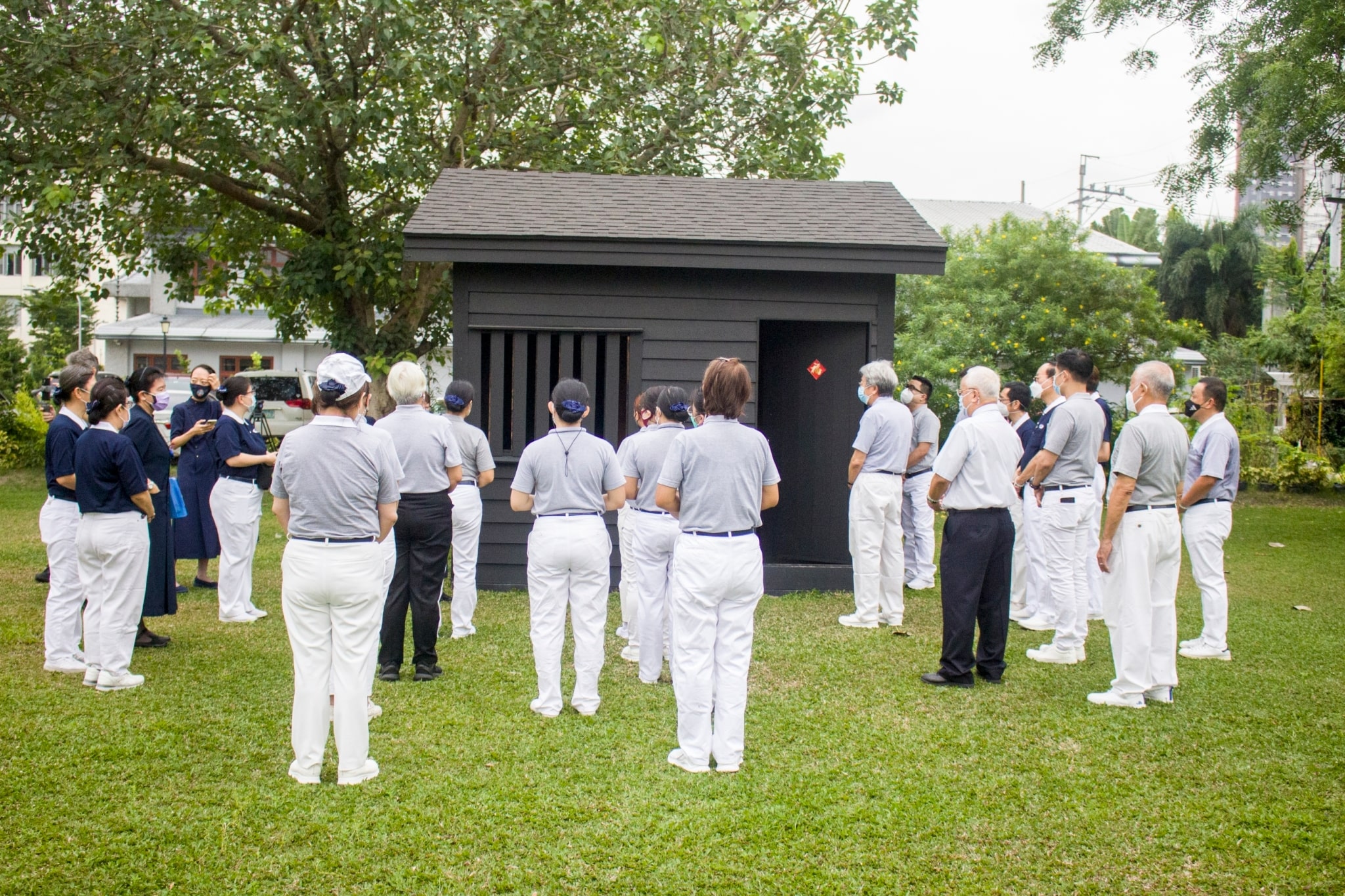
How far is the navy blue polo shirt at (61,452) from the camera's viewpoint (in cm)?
620

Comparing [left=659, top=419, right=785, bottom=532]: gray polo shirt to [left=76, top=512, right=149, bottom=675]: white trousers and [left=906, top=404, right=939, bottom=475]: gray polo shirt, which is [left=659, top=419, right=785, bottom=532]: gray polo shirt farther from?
[left=906, top=404, right=939, bottom=475]: gray polo shirt

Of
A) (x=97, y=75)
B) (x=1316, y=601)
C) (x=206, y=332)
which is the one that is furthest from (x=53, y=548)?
(x=206, y=332)

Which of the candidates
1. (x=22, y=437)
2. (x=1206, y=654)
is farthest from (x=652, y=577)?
(x=22, y=437)

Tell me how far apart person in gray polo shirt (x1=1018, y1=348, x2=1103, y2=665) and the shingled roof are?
90.3 inches

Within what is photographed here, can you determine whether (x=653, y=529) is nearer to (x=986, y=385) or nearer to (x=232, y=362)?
(x=986, y=385)

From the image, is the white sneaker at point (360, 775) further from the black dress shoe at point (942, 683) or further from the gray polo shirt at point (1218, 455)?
the gray polo shirt at point (1218, 455)

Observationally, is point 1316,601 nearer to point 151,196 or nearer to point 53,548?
point 53,548

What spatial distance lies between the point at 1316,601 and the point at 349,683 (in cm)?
878

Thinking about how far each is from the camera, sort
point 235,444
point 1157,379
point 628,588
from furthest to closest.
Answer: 1. point 235,444
2. point 628,588
3. point 1157,379

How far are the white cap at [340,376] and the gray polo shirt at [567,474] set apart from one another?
45.6 inches

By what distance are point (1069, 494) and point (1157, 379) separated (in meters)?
1.56

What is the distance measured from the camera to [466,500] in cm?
726

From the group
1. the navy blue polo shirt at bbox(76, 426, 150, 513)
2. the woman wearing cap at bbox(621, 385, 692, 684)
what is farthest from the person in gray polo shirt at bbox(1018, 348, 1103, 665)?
the navy blue polo shirt at bbox(76, 426, 150, 513)

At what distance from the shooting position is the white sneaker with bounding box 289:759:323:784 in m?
4.53
